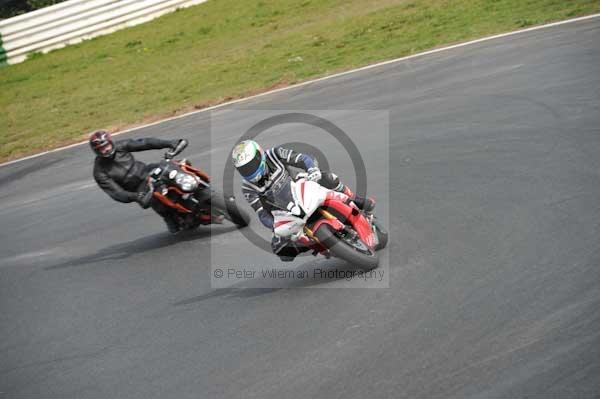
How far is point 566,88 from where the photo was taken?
1326cm

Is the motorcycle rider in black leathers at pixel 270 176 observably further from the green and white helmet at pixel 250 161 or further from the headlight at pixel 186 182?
the headlight at pixel 186 182

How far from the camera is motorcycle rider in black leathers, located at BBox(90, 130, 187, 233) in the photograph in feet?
36.4

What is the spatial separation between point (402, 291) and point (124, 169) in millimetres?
5534

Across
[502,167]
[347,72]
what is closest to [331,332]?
[502,167]

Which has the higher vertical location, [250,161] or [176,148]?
[250,161]

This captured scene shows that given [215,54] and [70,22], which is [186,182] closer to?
[215,54]

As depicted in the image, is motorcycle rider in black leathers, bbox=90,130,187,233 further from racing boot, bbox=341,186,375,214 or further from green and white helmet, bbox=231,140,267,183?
racing boot, bbox=341,186,375,214

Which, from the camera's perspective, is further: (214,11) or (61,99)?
(214,11)

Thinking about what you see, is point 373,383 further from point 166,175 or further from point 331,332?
point 166,175

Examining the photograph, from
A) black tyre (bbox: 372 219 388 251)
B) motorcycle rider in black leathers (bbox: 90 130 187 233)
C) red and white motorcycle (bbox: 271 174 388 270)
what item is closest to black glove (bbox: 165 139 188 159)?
motorcycle rider in black leathers (bbox: 90 130 187 233)

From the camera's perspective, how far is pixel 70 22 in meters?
28.3

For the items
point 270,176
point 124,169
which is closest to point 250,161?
point 270,176

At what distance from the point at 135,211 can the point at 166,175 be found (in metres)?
2.42

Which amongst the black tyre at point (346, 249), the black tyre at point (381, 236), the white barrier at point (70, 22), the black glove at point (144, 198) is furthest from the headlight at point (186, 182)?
the white barrier at point (70, 22)
